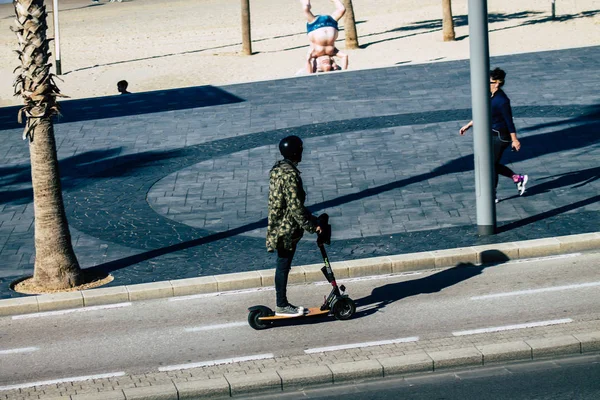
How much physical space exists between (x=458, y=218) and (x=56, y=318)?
5710 millimetres

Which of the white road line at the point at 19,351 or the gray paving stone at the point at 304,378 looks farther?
the white road line at the point at 19,351

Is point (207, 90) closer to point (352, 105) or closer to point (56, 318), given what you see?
point (352, 105)

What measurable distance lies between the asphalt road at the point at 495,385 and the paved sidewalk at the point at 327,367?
12 centimetres

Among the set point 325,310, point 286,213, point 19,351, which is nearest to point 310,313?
point 325,310

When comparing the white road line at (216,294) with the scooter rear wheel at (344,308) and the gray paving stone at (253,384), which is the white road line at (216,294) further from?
the gray paving stone at (253,384)

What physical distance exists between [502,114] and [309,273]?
4.04 meters

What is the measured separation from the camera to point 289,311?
1082 centimetres

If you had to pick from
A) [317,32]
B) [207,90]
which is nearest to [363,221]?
[207,90]

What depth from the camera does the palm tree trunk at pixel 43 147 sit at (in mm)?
12844

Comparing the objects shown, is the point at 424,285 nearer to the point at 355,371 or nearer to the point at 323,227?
the point at 323,227

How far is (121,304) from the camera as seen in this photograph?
12273mm

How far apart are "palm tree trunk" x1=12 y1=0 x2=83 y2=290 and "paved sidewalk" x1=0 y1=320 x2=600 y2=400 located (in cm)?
349

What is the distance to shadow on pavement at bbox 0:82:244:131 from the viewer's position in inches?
915

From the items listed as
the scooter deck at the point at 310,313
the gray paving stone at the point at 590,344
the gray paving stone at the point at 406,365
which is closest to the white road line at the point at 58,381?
the scooter deck at the point at 310,313
